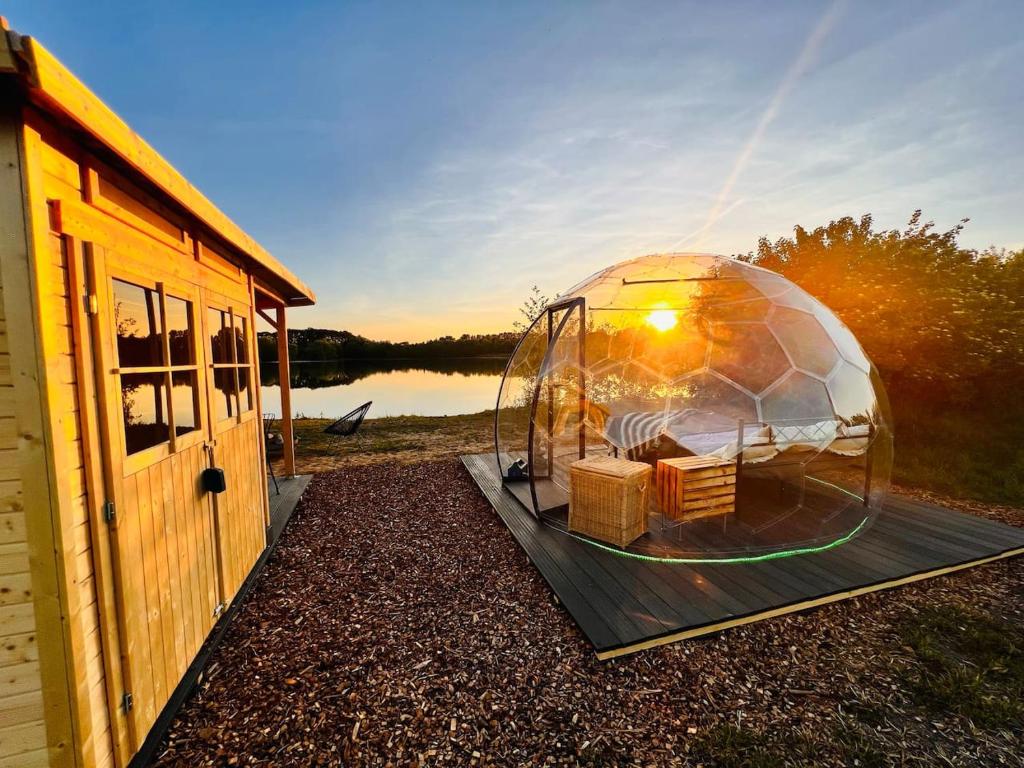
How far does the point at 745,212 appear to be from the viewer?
Result: 21.3 ft

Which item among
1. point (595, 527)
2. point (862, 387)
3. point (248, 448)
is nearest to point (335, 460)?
point (248, 448)

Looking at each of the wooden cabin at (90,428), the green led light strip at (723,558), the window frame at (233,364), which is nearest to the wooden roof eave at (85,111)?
the wooden cabin at (90,428)

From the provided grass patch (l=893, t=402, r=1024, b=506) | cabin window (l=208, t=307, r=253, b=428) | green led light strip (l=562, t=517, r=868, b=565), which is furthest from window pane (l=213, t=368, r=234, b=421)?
grass patch (l=893, t=402, r=1024, b=506)

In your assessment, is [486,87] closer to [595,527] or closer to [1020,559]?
[595,527]

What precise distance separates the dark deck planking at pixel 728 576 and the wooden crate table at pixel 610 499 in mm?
209

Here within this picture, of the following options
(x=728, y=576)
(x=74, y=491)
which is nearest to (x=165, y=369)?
(x=74, y=491)

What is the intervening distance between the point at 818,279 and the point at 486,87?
297 inches

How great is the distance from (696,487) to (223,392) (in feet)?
14.5

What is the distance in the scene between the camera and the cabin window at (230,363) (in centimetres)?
319

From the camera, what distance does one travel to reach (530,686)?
247 cm

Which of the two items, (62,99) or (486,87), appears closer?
(62,99)

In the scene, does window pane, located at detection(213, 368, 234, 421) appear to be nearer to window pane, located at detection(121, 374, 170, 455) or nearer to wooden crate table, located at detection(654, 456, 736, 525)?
window pane, located at detection(121, 374, 170, 455)

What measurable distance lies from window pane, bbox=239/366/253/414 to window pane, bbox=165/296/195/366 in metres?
1.12

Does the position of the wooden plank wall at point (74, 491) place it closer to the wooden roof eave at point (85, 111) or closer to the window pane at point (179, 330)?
the wooden roof eave at point (85, 111)
